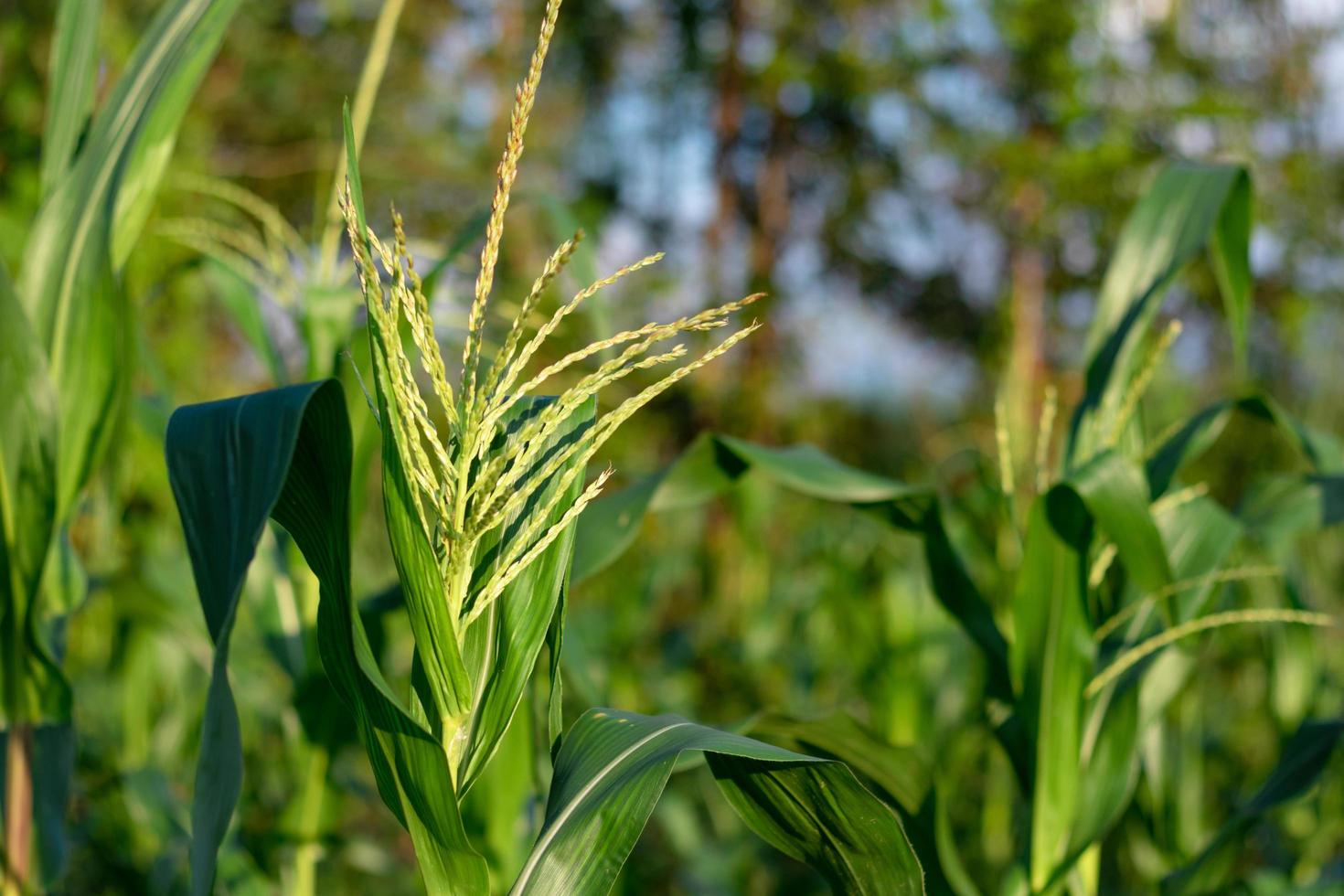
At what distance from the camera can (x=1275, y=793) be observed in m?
1.10

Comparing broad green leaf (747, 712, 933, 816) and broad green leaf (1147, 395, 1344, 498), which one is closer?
broad green leaf (747, 712, 933, 816)

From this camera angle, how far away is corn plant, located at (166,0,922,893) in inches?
22.8

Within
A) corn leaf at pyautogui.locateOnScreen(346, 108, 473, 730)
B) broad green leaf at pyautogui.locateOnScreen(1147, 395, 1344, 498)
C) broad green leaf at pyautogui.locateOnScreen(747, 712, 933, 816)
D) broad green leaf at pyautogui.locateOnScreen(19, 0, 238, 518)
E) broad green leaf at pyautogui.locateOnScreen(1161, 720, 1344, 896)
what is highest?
broad green leaf at pyautogui.locateOnScreen(19, 0, 238, 518)

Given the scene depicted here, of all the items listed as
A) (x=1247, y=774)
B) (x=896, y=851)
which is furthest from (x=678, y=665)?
(x=896, y=851)

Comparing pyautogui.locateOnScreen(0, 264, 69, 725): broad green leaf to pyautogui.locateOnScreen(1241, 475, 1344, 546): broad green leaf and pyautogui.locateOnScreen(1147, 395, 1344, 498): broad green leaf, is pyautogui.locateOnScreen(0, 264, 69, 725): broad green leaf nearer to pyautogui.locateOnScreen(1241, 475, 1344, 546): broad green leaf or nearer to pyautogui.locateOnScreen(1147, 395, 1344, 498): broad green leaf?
pyautogui.locateOnScreen(1147, 395, 1344, 498): broad green leaf

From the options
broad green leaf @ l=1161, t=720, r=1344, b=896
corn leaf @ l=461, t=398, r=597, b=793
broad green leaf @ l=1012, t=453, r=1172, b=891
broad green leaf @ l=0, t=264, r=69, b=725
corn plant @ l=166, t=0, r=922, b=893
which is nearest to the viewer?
corn plant @ l=166, t=0, r=922, b=893

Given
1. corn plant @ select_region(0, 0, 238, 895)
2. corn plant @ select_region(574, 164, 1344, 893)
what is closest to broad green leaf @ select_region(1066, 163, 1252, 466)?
corn plant @ select_region(574, 164, 1344, 893)

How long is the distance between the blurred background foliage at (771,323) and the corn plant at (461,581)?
0.43 m

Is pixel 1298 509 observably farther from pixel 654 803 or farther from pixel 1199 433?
pixel 654 803

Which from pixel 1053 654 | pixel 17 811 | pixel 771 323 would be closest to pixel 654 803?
pixel 1053 654

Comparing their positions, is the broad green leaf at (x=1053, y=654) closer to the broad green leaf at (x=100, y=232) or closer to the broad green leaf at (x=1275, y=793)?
the broad green leaf at (x=1275, y=793)

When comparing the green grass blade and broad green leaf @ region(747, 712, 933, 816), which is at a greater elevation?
the green grass blade

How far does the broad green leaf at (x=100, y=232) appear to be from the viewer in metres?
0.88

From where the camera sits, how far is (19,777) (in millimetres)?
911
